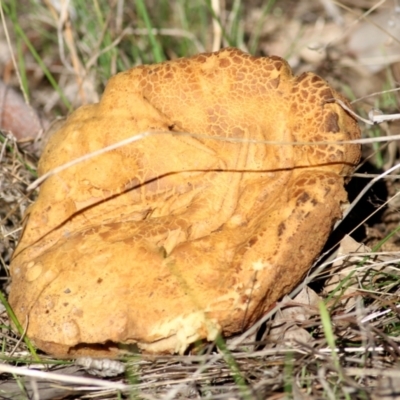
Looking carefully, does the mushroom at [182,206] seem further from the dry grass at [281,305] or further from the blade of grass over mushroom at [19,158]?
the blade of grass over mushroom at [19,158]

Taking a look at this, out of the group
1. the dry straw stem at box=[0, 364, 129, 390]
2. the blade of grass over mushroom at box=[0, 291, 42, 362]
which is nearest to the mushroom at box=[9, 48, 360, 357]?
the blade of grass over mushroom at box=[0, 291, 42, 362]

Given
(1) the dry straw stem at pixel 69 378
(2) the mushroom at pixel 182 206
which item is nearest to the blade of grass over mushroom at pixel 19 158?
(2) the mushroom at pixel 182 206

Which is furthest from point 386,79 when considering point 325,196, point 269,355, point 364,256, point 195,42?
point 269,355

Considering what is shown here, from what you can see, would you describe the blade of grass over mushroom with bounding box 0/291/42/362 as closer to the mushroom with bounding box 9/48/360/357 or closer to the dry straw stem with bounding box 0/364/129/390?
the mushroom with bounding box 9/48/360/357

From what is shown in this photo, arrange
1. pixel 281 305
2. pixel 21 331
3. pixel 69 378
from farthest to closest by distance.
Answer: pixel 21 331, pixel 281 305, pixel 69 378

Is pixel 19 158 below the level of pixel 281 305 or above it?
above

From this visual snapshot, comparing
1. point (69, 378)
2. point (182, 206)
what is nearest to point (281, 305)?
point (182, 206)

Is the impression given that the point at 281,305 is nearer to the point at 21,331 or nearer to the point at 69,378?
the point at 69,378
